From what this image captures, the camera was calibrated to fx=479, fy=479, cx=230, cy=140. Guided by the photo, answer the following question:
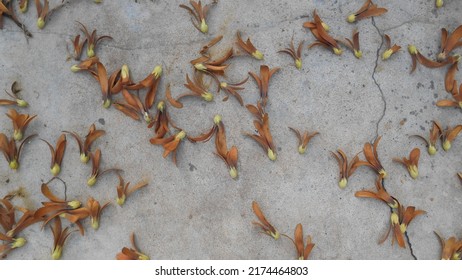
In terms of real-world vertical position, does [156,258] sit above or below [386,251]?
below

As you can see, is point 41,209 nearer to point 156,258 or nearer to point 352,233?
point 156,258

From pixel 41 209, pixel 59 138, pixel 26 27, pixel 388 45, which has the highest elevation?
pixel 388 45

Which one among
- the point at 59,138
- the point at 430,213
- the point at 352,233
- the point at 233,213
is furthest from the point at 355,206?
the point at 59,138

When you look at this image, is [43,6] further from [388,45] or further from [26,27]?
[388,45]
